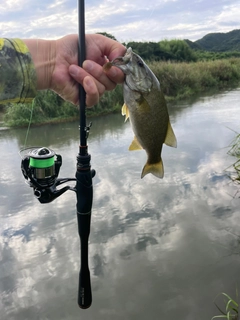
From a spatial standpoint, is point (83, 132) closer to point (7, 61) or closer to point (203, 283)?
point (7, 61)

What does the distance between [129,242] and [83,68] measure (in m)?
1.85

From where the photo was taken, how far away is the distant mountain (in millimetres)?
33494

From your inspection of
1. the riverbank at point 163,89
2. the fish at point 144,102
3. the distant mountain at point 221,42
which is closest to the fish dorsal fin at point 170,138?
the fish at point 144,102

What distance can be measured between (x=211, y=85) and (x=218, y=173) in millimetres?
9509

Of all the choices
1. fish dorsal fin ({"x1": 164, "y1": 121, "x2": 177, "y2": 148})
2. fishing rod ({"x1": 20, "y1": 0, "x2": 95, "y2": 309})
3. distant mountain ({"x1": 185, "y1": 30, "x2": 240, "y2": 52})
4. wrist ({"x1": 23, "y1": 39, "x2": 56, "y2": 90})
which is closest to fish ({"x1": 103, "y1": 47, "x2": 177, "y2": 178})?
fish dorsal fin ({"x1": 164, "y1": 121, "x2": 177, "y2": 148})

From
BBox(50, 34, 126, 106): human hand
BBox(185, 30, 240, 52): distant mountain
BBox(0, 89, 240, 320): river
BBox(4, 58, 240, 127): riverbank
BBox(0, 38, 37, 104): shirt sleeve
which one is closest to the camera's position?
BBox(50, 34, 126, 106): human hand

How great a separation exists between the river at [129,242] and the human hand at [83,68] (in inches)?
56.9

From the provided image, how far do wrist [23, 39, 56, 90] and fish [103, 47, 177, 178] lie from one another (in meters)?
0.38

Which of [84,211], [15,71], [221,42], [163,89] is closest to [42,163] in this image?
[84,211]

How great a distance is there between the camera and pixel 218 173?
4301 mm

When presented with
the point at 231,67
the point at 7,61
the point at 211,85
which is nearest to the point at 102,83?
the point at 7,61

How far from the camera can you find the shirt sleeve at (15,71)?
158 centimetres

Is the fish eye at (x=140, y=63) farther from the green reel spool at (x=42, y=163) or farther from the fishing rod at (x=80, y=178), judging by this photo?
the green reel spool at (x=42, y=163)

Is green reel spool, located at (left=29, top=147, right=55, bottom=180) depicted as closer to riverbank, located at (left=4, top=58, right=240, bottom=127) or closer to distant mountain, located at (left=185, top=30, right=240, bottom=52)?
riverbank, located at (left=4, top=58, right=240, bottom=127)
